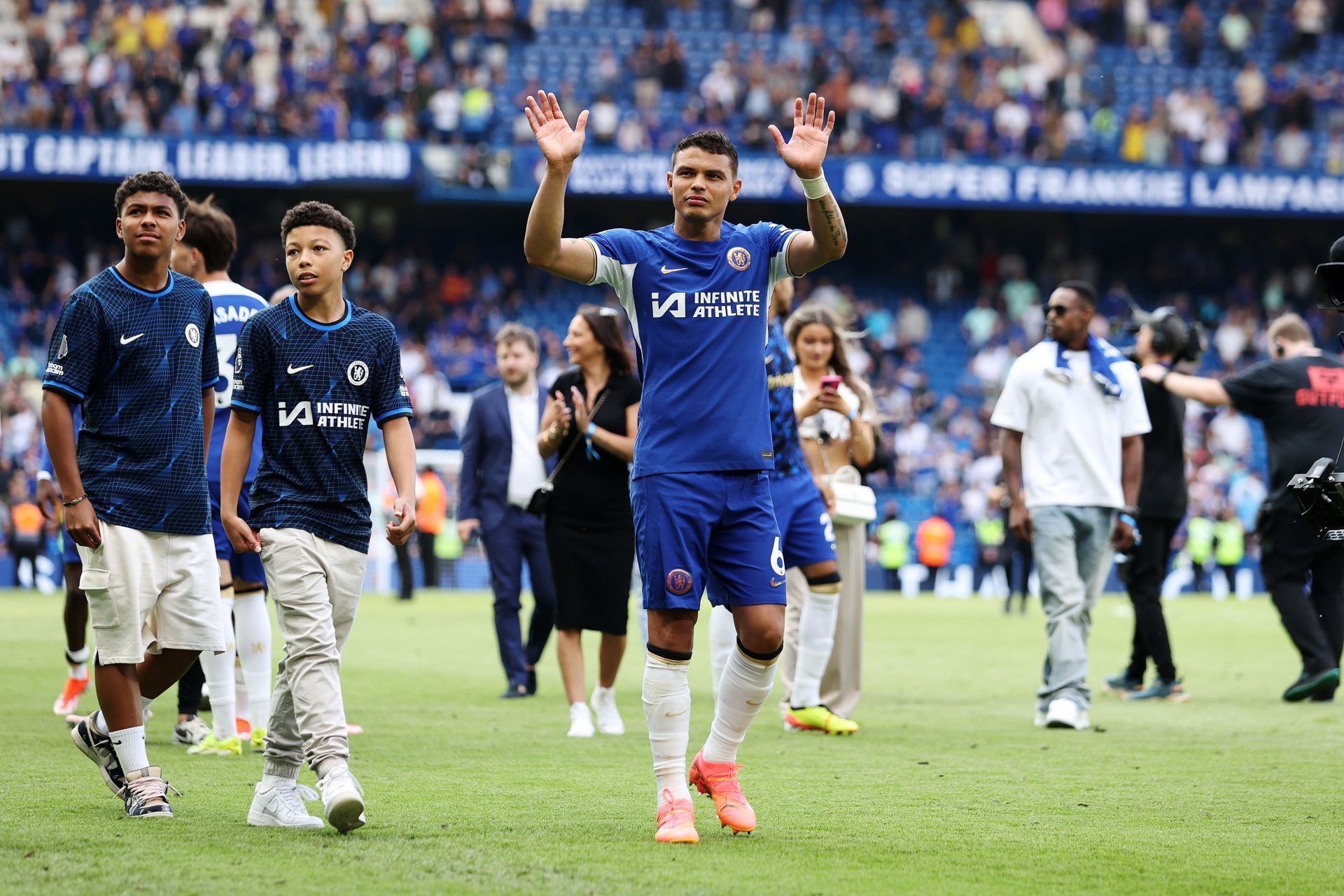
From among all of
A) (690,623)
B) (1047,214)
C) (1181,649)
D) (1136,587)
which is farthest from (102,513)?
(1047,214)

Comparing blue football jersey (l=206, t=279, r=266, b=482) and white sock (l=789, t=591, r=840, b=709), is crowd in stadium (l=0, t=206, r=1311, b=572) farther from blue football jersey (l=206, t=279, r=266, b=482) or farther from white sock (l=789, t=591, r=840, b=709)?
blue football jersey (l=206, t=279, r=266, b=482)

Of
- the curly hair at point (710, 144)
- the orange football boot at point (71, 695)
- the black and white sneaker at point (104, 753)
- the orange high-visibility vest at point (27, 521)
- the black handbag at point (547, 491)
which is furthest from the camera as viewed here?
the orange high-visibility vest at point (27, 521)

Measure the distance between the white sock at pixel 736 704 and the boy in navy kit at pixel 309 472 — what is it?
1213 mm

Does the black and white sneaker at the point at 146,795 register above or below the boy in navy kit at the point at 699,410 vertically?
below

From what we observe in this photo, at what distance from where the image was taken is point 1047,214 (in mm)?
34500

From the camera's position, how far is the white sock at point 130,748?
5.46m

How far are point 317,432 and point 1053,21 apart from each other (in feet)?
109

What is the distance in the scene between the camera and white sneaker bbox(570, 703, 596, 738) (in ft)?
26.1

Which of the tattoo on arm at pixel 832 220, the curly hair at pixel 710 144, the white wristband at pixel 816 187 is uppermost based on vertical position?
the curly hair at pixel 710 144

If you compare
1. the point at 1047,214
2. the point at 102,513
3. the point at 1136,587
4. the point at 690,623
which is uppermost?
the point at 1047,214

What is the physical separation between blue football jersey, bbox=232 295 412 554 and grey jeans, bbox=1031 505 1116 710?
4383mm

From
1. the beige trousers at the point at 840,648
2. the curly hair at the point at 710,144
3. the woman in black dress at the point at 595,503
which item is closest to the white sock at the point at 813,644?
the beige trousers at the point at 840,648

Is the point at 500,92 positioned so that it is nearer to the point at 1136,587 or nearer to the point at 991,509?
the point at 991,509

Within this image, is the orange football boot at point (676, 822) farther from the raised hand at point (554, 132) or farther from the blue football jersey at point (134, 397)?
the raised hand at point (554, 132)
